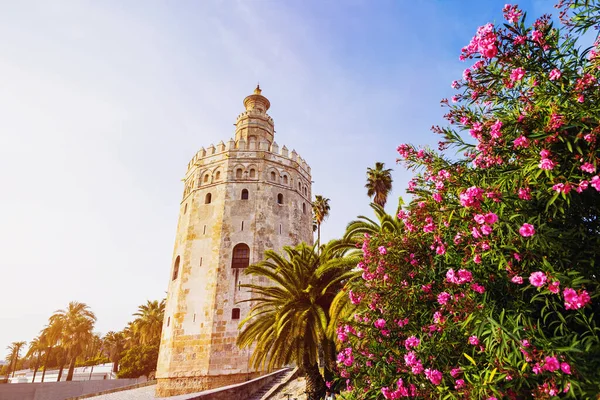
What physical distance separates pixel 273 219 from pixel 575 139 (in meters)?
20.1

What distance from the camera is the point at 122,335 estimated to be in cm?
4575

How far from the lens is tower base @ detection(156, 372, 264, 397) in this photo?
19.4 metres

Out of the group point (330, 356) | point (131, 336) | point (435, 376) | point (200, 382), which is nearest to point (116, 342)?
point (131, 336)

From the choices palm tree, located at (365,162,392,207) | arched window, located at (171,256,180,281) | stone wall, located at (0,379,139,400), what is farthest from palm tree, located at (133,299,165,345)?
palm tree, located at (365,162,392,207)

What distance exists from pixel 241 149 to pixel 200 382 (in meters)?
14.4

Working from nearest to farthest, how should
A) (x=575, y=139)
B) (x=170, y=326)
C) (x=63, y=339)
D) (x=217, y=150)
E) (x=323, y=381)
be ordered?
1. (x=575, y=139)
2. (x=323, y=381)
3. (x=170, y=326)
4. (x=217, y=150)
5. (x=63, y=339)

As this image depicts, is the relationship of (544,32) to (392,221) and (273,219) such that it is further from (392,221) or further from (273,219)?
(273,219)

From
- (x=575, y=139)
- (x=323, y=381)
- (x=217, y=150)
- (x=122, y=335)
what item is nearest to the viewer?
(x=575, y=139)

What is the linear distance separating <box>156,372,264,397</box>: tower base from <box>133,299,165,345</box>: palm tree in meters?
18.2

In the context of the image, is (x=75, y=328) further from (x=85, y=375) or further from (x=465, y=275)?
(x=465, y=275)

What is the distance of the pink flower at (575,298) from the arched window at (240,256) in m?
19.3

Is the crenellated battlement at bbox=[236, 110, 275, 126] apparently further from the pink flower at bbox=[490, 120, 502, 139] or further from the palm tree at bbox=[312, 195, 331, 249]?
the pink flower at bbox=[490, 120, 502, 139]

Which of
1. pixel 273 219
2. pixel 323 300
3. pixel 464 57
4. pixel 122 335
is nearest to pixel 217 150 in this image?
pixel 273 219

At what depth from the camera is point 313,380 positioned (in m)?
12.1
